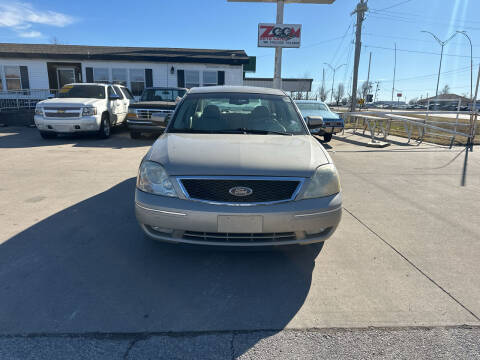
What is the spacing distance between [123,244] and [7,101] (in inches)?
743

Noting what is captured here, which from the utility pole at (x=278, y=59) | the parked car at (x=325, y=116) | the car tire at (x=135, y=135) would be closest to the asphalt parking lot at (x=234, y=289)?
the car tire at (x=135, y=135)

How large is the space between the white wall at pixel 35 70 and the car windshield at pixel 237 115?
17880mm

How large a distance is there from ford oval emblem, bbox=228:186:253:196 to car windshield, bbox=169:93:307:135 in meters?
1.29

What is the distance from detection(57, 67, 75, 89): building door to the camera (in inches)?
750

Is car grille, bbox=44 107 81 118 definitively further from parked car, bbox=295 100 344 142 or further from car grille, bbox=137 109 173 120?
parked car, bbox=295 100 344 142

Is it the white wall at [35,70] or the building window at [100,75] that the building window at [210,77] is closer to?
the building window at [100,75]

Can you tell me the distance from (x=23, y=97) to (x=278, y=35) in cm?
1433

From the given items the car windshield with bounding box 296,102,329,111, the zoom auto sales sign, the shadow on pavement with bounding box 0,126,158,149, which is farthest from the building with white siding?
the car windshield with bounding box 296,102,329,111

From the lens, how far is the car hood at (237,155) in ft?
8.74

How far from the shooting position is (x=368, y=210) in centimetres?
457

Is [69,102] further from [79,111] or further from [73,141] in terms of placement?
[73,141]

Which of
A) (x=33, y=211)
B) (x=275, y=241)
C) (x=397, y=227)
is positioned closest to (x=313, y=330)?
(x=275, y=241)

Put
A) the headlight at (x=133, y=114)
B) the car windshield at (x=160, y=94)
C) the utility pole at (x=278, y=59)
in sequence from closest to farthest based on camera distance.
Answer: the headlight at (x=133, y=114)
the car windshield at (x=160, y=94)
the utility pole at (x=278, y=59)

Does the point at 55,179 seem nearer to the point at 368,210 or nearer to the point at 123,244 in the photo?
the point at 123,244
